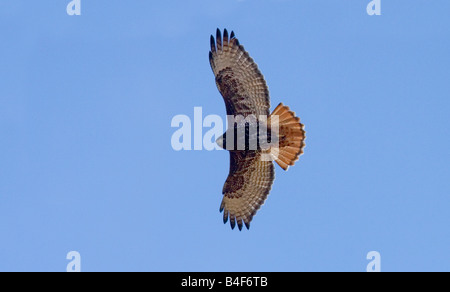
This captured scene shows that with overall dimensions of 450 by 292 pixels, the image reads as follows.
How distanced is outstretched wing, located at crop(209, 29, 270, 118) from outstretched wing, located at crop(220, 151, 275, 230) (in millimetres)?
1009

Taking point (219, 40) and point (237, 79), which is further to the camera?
point (219, 40)

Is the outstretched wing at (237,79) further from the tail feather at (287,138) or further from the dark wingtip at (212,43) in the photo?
the tail feather at (287,138)

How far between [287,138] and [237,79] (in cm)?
129

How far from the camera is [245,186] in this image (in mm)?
14031

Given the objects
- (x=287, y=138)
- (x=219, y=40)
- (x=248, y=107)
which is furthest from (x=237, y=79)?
(x=287, y=138)

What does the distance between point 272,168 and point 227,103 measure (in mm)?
1484

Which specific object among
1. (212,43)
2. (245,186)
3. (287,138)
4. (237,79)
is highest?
(212,43)

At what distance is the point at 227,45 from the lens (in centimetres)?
1329

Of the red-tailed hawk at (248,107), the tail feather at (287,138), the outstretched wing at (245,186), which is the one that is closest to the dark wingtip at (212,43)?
the red-tailed hawk at (248,107)

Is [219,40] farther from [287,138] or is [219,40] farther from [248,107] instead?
[287,138]

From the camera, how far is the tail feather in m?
12.7

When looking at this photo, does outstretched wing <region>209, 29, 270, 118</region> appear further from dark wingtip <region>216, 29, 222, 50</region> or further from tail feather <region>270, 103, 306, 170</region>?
tail feather <region>270, 103, 306, 170</region>
